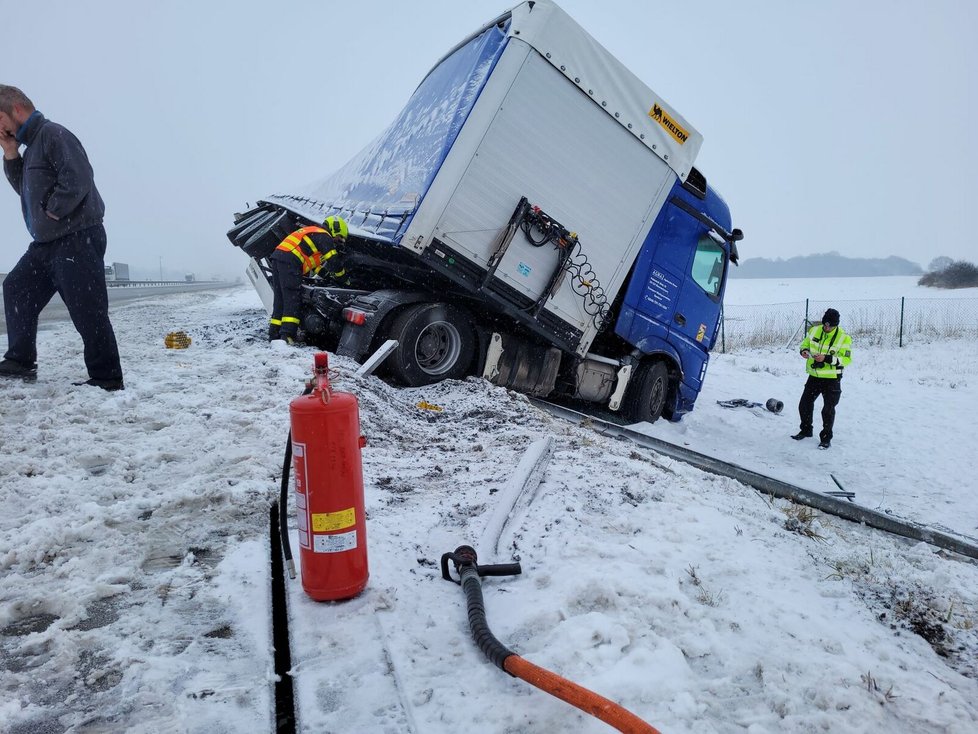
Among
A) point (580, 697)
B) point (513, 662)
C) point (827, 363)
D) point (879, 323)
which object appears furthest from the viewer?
point (879, 323)

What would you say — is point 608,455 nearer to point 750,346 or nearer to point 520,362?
point 520,362

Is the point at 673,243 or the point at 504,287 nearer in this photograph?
the point at 504,287

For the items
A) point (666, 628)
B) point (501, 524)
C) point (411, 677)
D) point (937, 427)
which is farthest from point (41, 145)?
point (937, 427)

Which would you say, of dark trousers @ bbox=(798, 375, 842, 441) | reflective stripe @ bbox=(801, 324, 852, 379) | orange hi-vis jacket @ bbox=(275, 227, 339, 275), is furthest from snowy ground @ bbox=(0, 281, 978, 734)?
reflective stripe @ bbox=(801, 324, 852, 379)

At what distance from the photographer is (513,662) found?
168 cm

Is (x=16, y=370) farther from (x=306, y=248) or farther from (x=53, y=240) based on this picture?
(x=306, y=248)

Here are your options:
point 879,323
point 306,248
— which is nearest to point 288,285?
point 306,248

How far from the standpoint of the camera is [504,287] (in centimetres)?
588

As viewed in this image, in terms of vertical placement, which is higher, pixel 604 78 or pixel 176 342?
pixel 604 78

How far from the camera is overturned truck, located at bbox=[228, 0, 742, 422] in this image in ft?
17.8

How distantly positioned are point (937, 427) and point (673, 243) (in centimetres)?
553

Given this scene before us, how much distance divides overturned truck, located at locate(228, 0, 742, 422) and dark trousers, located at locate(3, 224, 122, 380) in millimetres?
2150

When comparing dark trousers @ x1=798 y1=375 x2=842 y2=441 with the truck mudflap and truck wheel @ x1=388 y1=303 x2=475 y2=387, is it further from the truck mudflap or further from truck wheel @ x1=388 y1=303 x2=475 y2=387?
the truck mudflap

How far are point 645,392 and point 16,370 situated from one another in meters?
6.33
